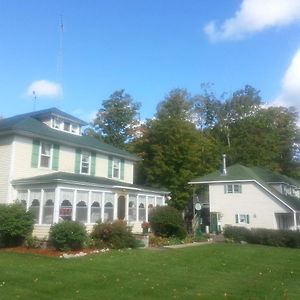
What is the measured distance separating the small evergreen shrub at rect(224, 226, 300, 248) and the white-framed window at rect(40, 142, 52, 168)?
13.0 meters

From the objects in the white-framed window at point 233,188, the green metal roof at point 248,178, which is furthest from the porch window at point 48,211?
the white-framed window at point 233,188

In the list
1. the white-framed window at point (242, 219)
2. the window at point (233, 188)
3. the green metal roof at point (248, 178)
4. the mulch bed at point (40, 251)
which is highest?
the green metal roof at point (248, 178)

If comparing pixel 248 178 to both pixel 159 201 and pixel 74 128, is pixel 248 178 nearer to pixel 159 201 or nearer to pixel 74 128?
pixel 159 201

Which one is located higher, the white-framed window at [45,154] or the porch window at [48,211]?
the white-framed window at [45,154]

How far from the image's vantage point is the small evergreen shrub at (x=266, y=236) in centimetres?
2614

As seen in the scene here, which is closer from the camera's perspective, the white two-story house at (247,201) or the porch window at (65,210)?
the porch window at (65,210)

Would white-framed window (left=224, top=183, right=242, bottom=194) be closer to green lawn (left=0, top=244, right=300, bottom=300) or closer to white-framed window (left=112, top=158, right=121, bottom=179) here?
white-framed window (left=112, top=158, right=121, bottom=179)

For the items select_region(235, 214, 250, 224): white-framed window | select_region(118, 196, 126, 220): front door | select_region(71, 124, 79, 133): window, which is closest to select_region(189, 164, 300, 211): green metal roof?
select_region(235, 214, 250, 224): white-framed window

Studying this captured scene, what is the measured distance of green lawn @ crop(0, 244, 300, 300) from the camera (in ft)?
34.2

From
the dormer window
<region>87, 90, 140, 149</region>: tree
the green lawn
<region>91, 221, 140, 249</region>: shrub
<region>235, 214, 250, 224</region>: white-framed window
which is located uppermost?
<region>87, 90, 140, 149</region>: tree

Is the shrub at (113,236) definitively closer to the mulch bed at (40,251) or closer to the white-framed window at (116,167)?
the mulch bed at (40,251)

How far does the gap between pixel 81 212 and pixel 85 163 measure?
6.12m

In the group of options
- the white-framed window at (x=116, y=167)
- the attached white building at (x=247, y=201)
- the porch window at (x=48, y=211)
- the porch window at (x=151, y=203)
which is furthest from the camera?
the attached white building at (x=247, y=201)

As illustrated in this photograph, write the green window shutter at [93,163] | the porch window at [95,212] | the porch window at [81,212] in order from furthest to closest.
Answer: the green window shutter at [93,163] < the porch window at [95,212] < the porch window at [81,212]
